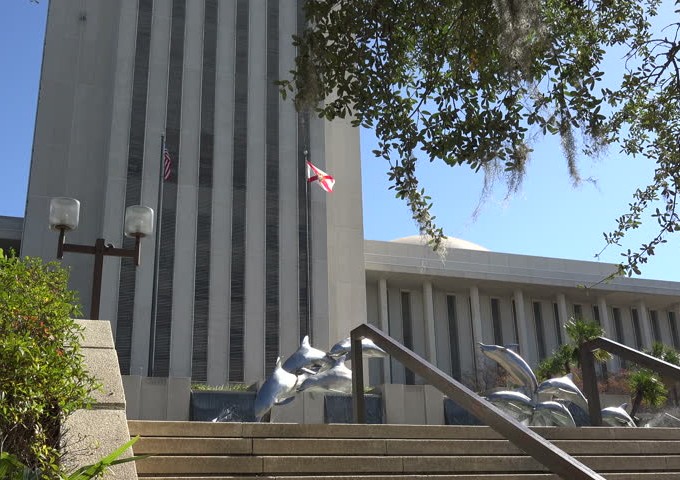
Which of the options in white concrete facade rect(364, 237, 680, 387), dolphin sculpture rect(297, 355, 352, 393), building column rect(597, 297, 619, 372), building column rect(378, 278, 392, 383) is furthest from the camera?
building column rect(597, 297, 619, 372)

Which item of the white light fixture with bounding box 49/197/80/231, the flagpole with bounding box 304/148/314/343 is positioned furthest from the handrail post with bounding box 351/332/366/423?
the flagpole with bounding box 304/148/314/343

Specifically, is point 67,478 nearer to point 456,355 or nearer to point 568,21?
point 568,21

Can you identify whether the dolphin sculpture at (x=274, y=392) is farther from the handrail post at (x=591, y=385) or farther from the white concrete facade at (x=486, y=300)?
the white concrete facade at (x=486, y=300)

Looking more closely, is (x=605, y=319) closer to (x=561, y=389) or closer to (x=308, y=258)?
(x=308, y=258)

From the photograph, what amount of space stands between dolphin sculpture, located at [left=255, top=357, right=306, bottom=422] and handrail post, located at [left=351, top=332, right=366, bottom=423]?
3713 mm

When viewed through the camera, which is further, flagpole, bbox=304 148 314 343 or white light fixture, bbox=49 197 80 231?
flagpole, bbox=304 148 314 343

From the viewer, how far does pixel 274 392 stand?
11844 mm

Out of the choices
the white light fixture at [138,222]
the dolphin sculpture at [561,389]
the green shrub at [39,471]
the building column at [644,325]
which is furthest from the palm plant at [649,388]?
the building column at [644,325]

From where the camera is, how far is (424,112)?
25.7 feet

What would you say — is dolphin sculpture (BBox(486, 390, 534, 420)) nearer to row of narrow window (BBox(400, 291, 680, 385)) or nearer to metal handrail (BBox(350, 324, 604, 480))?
metal handrail (BBox(350, 324, 604, 480))

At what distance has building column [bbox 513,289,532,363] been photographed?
142 ft

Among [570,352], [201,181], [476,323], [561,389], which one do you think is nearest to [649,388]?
[570,352]

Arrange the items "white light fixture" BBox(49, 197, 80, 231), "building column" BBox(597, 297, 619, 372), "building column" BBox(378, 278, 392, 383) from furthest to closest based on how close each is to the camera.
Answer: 1. "building column" BBox(597, 297, 619, 372)
2. "building column" BBox(378, 278, 392, 383)
3. "white light fixture" BBox(49, 197, 80, 231)

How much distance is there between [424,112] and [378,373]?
3263 centimetres
